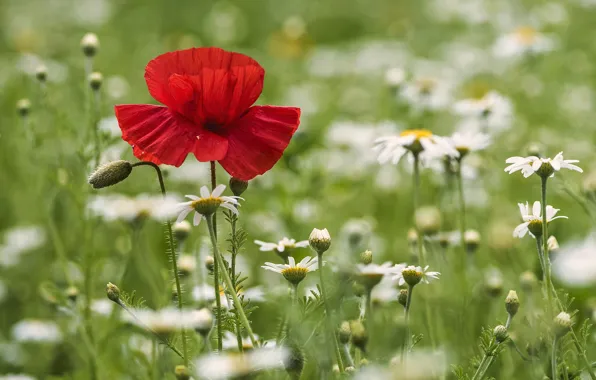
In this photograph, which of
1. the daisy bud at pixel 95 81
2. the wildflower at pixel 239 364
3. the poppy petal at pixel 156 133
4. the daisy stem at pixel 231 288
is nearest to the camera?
the wildflower at pixel 239 364

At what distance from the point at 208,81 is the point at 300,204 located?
140 cm

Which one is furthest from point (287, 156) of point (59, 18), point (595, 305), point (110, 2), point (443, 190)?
point (110, 2)

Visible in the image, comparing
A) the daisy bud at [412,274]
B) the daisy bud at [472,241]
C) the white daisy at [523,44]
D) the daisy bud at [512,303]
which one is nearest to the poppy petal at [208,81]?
the daisy bud at [412,274]

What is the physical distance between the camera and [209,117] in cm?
129

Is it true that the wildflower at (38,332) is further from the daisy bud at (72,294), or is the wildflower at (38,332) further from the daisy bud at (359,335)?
the daisy bud at (359,335)

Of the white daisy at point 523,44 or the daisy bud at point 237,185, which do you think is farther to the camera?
the white daisy at point 523,44

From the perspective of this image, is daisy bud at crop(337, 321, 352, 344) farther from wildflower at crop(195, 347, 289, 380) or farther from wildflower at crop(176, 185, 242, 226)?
wildflower at crop(176, 185, 242, 226)

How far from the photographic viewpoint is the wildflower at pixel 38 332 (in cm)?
214

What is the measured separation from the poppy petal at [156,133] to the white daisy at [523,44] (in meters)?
2.51

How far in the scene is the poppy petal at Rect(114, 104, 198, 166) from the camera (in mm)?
1253

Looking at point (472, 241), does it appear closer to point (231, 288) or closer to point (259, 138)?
point (259, 138)

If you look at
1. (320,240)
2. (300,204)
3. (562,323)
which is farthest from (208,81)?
(300,204)

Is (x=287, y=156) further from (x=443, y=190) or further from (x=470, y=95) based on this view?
(x=470, y=95)

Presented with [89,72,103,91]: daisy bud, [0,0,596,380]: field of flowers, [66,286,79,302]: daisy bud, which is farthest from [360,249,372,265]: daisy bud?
[89,72,103,91]: daisy bud
